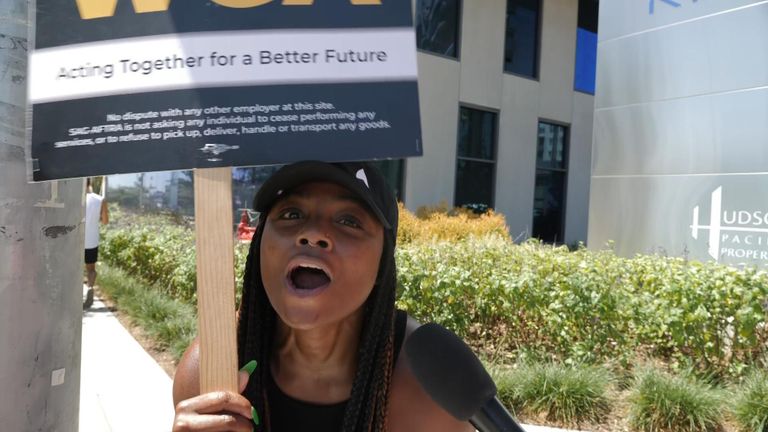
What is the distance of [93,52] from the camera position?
4.24 feet

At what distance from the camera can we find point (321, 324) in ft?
4.42

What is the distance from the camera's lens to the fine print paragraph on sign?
1251mm

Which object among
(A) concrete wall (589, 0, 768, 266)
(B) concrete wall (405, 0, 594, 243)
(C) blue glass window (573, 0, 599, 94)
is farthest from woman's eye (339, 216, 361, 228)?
(C) blue glass window (573, 0, 599, 94)

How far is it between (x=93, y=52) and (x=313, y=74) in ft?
1.56

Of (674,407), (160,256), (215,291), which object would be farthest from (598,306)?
(160,256)

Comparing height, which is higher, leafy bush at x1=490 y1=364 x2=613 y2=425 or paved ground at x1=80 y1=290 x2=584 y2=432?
leafy bush at x1=490 y1=364 x2=613 y2=425

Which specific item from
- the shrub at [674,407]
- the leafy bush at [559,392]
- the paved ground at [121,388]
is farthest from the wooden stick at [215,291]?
the shrub at [674,407]

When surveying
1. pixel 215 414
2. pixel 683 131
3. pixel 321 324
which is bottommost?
pixel 215 414

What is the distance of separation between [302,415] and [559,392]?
3.11 m

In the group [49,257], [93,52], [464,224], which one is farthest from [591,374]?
[464,224]

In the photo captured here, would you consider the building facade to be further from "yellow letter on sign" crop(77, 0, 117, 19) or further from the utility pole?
"yellow letter on sign" crop(77, 0, 117, 19)

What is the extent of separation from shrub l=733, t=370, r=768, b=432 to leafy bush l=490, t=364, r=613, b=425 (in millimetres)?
811

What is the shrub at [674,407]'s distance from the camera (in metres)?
3.91

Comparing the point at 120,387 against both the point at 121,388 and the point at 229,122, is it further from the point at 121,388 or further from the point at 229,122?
the point at 229,122
